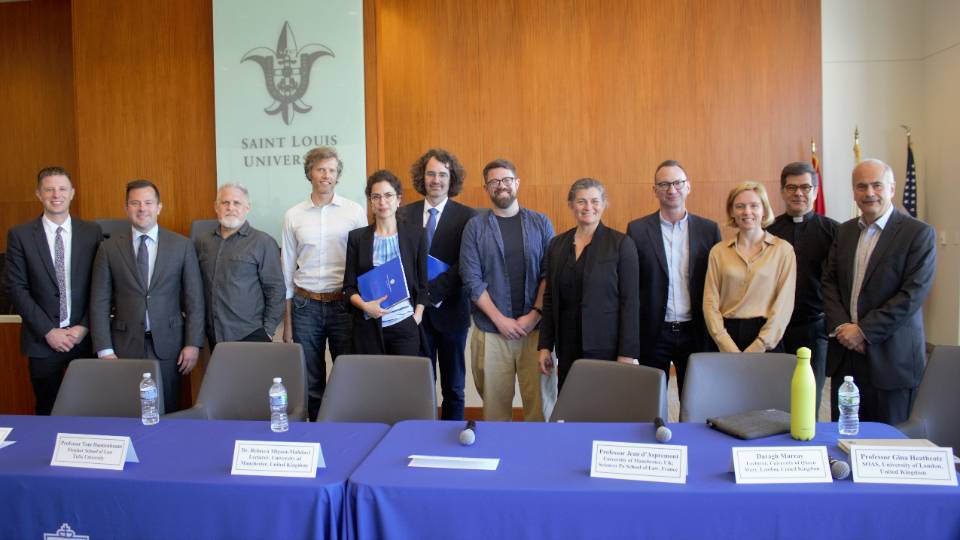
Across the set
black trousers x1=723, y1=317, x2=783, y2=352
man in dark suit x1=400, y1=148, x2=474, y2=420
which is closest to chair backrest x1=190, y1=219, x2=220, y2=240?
man in dark suit x1=400, y1=148, x2=474, y2=420

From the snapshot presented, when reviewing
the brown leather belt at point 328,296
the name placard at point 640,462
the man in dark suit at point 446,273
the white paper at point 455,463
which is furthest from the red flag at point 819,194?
the white paper at point 455,463

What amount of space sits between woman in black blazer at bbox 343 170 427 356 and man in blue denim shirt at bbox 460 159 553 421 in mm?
258

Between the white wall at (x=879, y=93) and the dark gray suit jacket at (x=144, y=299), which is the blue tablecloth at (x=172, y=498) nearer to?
the dark gray suit jacket at (x=144, y=299)

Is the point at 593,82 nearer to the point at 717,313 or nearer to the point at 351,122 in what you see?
the point at 351,122

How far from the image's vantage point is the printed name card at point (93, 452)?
Answer: 1.80 meters

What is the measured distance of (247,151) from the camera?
5883mm

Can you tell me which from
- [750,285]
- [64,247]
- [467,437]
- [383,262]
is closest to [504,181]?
[383,262]

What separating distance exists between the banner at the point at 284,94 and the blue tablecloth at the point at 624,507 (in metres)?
4.35

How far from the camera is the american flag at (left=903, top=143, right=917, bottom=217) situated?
6.08 m

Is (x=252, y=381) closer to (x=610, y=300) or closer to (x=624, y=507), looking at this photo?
(x=610, y=300)

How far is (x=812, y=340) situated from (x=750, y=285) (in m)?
0.63

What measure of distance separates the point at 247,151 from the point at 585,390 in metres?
4.42

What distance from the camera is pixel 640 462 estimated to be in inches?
65.6

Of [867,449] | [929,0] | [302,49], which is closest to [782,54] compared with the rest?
[929,0]
